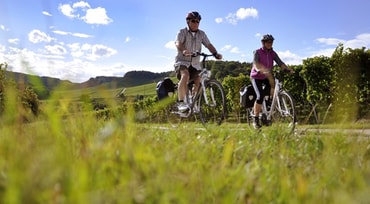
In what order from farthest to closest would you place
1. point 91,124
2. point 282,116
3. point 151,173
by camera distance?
point 282,116 < point 91,124 < point 151,173

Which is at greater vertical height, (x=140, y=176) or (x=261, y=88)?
(x=261, y=88)

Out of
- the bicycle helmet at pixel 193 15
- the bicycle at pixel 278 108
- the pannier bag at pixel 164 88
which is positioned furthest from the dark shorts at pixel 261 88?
the bicycle helmet at pixel 193 15

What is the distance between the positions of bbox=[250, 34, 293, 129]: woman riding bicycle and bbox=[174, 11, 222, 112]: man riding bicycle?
2.70ft

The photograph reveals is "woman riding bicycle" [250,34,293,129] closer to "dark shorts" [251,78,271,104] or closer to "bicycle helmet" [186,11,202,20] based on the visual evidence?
"dark shorts" [251,78,271,104]

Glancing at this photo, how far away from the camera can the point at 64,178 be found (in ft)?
5.65

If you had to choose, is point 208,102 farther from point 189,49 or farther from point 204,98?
point 189,49

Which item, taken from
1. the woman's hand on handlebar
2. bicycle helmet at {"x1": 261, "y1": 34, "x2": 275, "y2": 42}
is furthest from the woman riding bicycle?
the woman's hand on handlebar

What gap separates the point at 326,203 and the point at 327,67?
23.9m

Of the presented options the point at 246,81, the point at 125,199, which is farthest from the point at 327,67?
the point at 125,199

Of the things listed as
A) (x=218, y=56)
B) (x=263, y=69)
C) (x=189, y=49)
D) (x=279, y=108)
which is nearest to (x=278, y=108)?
(x=279, y=108)

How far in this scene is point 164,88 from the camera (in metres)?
8.88

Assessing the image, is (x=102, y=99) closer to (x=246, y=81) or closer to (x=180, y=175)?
(x=180, y=175)

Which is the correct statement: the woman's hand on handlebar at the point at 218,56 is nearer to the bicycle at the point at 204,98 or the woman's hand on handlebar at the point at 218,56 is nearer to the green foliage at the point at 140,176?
the bicycle at the point at 204,98

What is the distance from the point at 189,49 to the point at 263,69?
5.07ft
